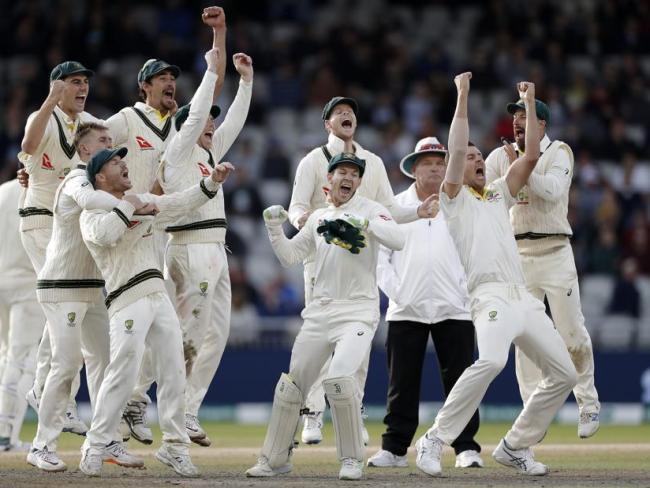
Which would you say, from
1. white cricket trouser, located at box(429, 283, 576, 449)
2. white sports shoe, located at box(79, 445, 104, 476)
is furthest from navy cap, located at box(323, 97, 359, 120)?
white sports shoe, located at box(79, 445, 104, 476)

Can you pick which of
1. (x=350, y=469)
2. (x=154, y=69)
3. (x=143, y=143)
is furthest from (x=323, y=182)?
(x=350, y=469)

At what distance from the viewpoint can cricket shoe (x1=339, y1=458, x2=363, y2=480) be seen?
9609 millimetres

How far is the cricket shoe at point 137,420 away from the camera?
10.8 m

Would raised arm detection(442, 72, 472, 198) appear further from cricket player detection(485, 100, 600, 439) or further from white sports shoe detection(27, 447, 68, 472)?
white sports shoe detection(27, 447, 68, 472)

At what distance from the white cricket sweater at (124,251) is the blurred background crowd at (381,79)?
309 inches

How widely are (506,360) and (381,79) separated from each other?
11948mm

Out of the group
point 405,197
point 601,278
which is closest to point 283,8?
point 601,278

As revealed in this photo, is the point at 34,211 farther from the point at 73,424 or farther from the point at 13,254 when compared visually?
the point at 73,424

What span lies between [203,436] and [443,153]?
2.77 meters

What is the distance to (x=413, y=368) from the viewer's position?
431 inches

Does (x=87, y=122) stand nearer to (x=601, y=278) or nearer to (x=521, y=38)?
(x=601, y=278)

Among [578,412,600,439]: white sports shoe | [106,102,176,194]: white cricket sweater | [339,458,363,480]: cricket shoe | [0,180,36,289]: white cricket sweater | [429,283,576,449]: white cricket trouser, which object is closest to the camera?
[339,458,363,480]: cricket shoe

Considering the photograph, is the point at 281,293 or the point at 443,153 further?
the point at 281,293

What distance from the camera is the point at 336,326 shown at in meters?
9.85
